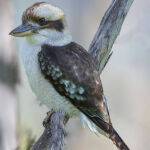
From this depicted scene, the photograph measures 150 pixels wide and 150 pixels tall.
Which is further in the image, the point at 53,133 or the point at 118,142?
the point at 53,133

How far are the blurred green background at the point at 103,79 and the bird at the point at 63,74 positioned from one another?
1.15 ft

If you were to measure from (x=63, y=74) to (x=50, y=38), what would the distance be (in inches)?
3.1

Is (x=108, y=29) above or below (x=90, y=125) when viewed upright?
above

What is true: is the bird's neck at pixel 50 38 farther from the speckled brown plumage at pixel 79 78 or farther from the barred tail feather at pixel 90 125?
the barred tail feather at pixel 90 125

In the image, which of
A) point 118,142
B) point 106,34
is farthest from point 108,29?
point 118,142

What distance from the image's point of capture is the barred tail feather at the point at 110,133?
172 cm

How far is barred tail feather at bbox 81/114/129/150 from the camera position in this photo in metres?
1.72

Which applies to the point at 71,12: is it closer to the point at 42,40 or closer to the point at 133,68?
the point at 133,68

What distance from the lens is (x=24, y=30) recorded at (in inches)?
67.0

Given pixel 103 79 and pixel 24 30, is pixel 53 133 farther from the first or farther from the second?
pixel 103 79

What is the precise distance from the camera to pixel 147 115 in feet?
7.61

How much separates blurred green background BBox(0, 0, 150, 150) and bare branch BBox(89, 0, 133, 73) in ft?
0.74

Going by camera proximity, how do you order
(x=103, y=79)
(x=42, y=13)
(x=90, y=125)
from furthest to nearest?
(x=103, y=79) → (x=90, y=125) → (x=42, y=13)

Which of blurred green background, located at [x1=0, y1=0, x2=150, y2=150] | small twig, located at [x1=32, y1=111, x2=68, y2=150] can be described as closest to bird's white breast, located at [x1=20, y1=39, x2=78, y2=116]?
small twig, located at [x1=32, y1=111, x2=68, y2=150]
